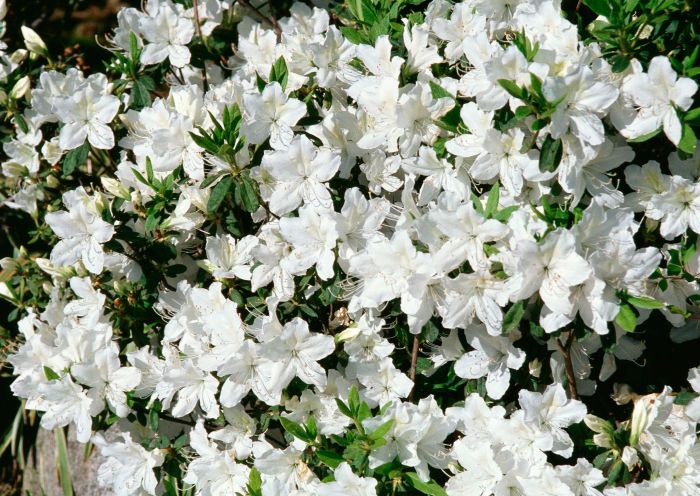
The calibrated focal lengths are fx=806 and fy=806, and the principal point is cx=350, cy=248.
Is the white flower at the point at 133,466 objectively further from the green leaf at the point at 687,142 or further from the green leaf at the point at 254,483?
the green leaf at the point at 687,142

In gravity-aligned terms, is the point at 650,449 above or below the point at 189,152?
below

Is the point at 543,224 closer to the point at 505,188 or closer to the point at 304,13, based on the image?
the point at 505,188

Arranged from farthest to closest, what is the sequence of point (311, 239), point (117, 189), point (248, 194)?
point (117, 189) < point (248, 194) < point (311, 239)

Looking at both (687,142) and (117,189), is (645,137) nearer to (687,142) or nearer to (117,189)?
(687,142)

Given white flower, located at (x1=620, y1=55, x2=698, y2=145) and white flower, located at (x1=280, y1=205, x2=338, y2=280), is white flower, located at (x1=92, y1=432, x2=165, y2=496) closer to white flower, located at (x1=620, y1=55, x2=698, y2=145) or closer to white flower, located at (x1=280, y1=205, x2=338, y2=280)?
white flower, located at (x1=280, y1=205, x2=338, y2=280)

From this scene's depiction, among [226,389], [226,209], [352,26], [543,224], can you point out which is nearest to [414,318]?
[543,224]

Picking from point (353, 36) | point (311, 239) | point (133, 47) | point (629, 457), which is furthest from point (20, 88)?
point (629, 457)
